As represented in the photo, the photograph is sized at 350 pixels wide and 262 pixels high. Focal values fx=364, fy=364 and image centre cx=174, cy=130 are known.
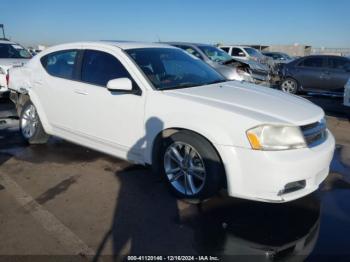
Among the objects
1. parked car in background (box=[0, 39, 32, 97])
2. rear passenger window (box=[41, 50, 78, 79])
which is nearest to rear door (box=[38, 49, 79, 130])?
rear passenger window (box=[41, 50, 78, 79])

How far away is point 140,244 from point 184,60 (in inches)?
108

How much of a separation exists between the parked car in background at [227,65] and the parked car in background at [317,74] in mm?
1294

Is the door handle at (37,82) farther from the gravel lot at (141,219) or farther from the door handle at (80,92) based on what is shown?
the gravel lot at (141,219)

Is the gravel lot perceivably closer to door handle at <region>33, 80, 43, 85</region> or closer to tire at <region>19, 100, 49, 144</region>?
tire at <region>19, 100, 49, 144</region>

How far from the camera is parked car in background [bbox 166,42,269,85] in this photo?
1084 cm

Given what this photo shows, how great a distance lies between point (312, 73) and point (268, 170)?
10579 millimetres

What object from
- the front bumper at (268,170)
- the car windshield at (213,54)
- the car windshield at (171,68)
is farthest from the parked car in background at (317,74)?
the front bumper at (268,170)

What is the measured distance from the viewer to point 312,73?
41.9ft

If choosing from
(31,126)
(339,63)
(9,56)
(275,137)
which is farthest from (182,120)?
(339,63)

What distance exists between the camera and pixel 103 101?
445cm

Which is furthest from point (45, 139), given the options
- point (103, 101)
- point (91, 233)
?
point (91, 233)

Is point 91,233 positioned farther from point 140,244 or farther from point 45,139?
point 45,139

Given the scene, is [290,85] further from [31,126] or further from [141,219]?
[141,219]

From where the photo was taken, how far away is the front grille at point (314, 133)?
3523mm
